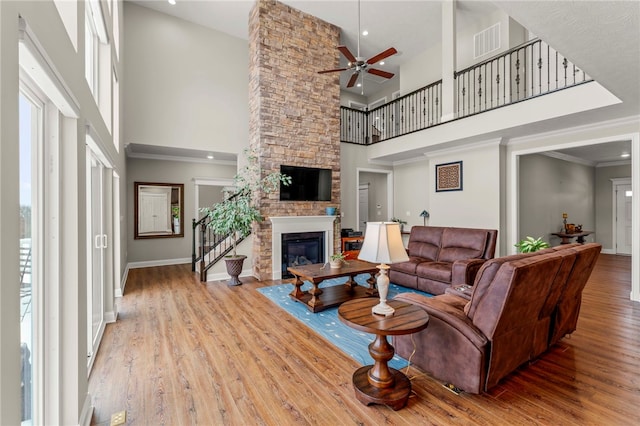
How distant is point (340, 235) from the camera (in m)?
6.77

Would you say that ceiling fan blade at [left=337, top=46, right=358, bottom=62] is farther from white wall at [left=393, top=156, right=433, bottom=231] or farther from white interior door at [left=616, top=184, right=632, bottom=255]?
white interior door at [left=616, top=184, right=632, bottom=255]

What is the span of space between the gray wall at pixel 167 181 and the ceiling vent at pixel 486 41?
6377 mm

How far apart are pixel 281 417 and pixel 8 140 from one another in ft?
6.60

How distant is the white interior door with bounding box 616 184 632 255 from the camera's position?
855 centimetres

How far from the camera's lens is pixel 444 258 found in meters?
4.96

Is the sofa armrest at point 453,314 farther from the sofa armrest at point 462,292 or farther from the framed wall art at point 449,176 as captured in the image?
the framed wall art at point 449,176

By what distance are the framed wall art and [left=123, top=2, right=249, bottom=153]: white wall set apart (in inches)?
176

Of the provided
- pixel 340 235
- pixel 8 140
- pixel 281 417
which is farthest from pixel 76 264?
pixel 340 235

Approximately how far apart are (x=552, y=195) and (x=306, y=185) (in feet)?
20.0

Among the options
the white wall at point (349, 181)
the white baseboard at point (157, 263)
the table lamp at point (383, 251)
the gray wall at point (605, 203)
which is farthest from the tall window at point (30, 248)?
the gray wall at point (605, 203)

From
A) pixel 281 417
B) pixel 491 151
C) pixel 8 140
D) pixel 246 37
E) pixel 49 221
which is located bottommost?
pixel 281 417

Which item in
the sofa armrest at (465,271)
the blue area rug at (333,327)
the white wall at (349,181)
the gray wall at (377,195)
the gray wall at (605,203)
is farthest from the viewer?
the gray wall at (377,195)

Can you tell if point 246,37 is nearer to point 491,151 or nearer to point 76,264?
point 491,151

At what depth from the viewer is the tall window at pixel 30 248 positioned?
4.68ft
